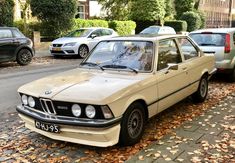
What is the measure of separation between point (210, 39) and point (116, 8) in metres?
25.8

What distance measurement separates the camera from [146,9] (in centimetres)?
3572

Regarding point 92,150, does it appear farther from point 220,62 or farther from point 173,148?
point 220,62

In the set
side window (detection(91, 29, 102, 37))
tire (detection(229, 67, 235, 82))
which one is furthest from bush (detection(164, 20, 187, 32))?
tire (detection(229, 67, 235, 82))

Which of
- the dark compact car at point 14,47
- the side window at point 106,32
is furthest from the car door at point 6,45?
the side window at point 106,32

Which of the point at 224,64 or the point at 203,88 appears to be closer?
the point at 203,88

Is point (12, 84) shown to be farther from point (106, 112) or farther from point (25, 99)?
point (106, 112)

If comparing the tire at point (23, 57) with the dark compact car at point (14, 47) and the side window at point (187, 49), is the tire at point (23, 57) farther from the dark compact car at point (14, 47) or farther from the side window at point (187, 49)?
the side window at point (187, 49)

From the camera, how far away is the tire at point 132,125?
4.73 m

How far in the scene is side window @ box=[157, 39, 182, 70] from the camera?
5742mm

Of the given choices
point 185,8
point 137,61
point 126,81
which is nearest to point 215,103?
point 137,61

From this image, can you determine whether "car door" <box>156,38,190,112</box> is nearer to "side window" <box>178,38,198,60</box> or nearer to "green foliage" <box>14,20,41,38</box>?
"side window" <box>178,38,198,60</box>

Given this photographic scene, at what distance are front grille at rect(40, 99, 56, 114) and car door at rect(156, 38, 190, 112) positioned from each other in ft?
5.65

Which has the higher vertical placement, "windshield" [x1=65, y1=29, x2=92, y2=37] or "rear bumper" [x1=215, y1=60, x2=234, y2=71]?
"windshield" [x1=65, y1=29, x2=92, y2=37]

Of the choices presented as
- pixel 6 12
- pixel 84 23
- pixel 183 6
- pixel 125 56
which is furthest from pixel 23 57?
pixel 183 6
